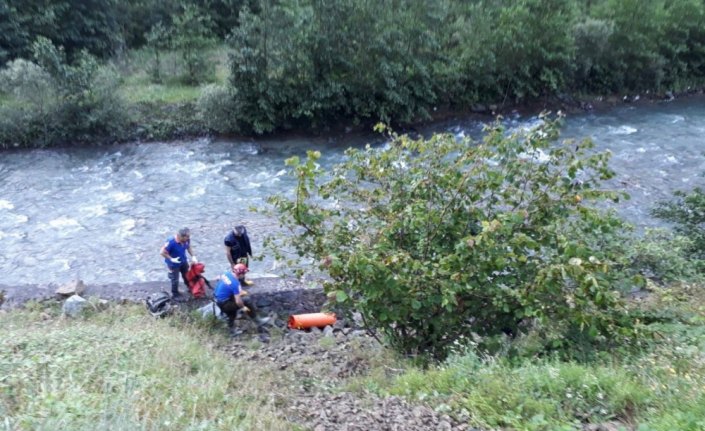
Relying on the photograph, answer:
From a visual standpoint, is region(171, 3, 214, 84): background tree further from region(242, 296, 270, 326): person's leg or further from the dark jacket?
region(242, 296, 270, 326): person's leg

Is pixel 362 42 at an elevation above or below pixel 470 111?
above

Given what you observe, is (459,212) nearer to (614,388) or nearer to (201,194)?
(614,388)

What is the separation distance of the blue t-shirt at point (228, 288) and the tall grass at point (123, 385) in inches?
82.1

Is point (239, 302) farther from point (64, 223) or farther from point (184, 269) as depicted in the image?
point (64, 223)

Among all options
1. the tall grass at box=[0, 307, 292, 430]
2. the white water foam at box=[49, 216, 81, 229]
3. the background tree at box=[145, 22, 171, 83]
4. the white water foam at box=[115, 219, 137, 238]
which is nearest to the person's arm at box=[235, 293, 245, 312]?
the tall grass at box=[0, 307, 292, 430]

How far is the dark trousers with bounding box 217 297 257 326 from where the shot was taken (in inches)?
434

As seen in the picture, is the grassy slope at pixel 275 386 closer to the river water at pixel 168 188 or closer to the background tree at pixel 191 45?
Answer: the river water at pixel 168 188

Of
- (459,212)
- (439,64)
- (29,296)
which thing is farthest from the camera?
(439,64)

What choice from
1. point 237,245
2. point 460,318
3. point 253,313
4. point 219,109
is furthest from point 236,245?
point 219,109

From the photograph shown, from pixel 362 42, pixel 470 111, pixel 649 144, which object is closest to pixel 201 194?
pixel 362 42

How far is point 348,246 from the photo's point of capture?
912 cm

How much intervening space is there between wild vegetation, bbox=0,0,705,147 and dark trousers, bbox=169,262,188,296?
12.9m

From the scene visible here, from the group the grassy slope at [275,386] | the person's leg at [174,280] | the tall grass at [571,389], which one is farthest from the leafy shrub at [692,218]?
the person's leg at [174,280]

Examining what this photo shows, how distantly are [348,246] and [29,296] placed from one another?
724 cm
